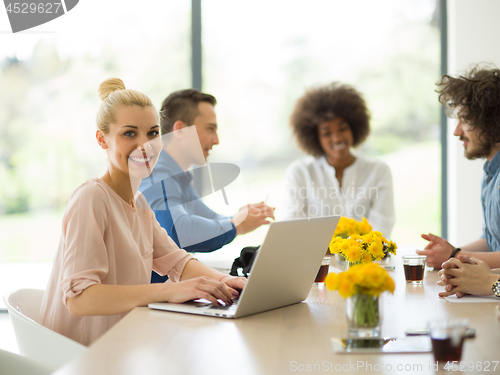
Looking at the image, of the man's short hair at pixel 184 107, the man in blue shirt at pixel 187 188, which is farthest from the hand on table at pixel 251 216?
the man's short hair at pixel 184 107

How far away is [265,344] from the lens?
91 cm

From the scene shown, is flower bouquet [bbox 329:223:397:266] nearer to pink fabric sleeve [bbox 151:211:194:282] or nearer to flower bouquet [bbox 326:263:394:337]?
pink fabric sleeve [bbox 151:211:194:282]

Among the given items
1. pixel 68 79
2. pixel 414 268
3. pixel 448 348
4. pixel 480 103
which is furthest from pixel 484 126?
pixel 68 79

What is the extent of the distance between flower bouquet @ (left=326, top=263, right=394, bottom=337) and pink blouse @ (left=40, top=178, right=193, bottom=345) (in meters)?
0.66

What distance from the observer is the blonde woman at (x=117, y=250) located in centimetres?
121

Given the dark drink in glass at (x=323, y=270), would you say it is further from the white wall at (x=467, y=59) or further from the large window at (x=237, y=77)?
the white wall at (x=467, y=59)

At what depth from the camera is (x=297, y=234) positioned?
1.14m

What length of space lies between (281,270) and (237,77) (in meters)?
3.10

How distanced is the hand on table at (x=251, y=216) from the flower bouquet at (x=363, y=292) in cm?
134

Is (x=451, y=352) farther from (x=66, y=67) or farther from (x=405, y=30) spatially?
(x=66, y=67)

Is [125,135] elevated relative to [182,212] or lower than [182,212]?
elevated

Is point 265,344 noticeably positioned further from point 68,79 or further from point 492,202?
point 68,79
